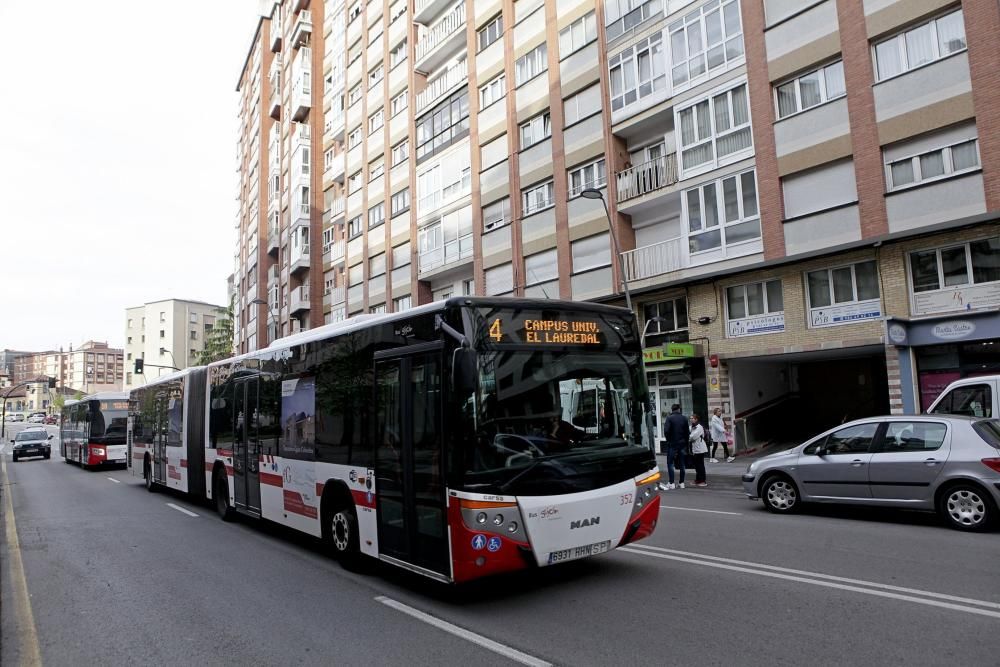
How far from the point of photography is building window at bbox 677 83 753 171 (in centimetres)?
1908

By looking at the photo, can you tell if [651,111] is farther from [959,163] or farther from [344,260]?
[344,260]

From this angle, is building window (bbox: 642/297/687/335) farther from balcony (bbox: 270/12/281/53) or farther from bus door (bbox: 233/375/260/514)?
balcony (bbox: 270/12/281/53)

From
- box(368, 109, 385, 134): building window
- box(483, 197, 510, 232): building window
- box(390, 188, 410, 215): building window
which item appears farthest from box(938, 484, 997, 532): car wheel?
box(368, 109, 385, 134): building window

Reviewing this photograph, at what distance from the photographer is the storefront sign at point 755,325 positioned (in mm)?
18578

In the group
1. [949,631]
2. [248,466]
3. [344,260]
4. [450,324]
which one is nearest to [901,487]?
[949,631]

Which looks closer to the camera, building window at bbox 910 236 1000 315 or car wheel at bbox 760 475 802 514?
car wheel at bbox 760 475 802 514

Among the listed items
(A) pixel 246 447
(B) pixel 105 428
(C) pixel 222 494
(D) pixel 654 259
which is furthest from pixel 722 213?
(B) pixel 105 428

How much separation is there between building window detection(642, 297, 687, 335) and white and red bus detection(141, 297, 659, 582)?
15.0 meters

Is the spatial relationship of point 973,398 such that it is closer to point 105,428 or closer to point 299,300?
point 105,428

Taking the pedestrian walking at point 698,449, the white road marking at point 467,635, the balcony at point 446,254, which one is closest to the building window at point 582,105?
the balcony at point 446,254

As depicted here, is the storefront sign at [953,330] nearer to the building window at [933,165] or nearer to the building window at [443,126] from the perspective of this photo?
the building window at [933,165]

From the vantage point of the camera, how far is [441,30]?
32938mm

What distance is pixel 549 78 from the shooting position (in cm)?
2539

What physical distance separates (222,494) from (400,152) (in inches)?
1069
